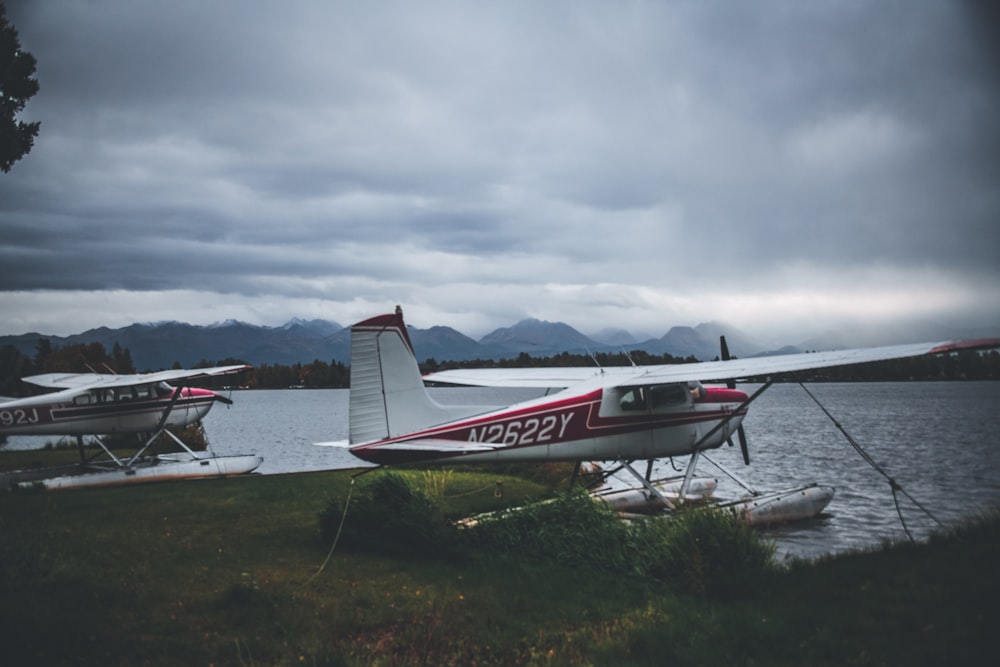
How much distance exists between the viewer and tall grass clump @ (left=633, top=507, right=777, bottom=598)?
6871 millimetres

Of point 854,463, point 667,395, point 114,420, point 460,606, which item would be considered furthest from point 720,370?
point 854,463

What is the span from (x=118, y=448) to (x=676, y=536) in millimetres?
24519

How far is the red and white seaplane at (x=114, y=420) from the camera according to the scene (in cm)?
1655

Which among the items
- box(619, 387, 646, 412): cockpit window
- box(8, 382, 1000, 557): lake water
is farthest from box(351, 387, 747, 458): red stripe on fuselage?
box(8, 382, 1000, 557): lake water

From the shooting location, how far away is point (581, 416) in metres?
11.5

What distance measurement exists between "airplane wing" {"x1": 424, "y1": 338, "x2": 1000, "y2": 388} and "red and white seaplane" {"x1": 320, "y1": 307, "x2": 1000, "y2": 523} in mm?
28

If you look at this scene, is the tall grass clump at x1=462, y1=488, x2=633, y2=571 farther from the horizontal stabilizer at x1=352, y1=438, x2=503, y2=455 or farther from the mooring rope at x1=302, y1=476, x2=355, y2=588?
the mooring rope at x1=302, y1=476, x2=355, y2=588

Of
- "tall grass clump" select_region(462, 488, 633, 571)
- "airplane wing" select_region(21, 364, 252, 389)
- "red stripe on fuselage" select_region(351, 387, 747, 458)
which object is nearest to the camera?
"tall grass clump" select_region(462, 488, 633, 571)

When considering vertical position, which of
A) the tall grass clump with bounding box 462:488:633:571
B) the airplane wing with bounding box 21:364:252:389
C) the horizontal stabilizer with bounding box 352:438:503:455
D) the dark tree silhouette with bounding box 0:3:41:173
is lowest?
the tall grass clump with bounding box 462:488:633:571

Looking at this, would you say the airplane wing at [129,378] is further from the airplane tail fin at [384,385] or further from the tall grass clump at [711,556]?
the tall grass clump at [711,556]

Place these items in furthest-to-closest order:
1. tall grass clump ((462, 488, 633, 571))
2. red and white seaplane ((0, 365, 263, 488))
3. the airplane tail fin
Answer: red and white seaplane ((0, 365, 263, 488)), the airplane tail fin, tall grass clump ((462, 488, 633, 571))

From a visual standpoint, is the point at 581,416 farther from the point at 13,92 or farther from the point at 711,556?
the point at 13,92

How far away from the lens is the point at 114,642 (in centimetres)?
547

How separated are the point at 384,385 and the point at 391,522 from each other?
2.22 m
